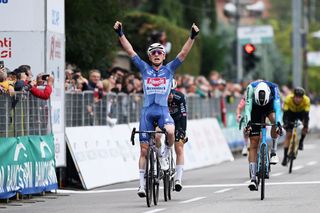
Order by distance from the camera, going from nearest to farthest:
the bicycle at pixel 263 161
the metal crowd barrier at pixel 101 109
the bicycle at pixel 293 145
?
the bicycle at pixel 263 161 < the metal crowd barrier at pixel 101 109 < the bicycle at pixel 293 145

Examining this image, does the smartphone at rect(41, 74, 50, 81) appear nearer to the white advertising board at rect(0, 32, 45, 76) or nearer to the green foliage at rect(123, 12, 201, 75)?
the white advertising board at rect(0, 32, 45, 76)

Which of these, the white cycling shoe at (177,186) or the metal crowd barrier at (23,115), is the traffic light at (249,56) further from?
the white cycling shoe at (177,186)

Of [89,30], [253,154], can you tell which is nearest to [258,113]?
[253,154]

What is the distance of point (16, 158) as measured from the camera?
712 inches

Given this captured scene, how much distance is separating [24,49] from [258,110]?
172 inches

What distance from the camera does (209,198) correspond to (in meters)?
17.3

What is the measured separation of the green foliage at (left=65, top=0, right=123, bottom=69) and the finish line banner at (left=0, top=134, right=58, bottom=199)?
9.39 metres

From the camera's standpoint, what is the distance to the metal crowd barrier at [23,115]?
17.9 meters

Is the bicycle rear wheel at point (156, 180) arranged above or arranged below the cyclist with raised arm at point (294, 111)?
below

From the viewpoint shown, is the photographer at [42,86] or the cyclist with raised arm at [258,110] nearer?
the cyclist with raised arm at [258,110]

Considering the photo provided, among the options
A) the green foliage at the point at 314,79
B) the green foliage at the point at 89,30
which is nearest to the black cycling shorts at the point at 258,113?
the green foliage at the point at 89,30

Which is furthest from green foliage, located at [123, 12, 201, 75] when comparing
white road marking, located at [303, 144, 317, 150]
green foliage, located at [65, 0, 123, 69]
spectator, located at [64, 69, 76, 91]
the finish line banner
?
the finish line banner

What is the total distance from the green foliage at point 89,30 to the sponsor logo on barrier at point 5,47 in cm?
818

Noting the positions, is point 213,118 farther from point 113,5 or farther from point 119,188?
point 119,188
